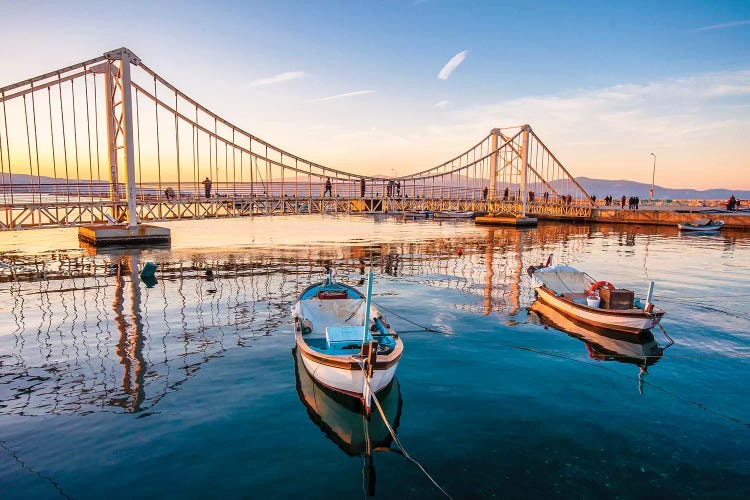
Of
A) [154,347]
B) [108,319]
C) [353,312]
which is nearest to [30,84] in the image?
[108,319]

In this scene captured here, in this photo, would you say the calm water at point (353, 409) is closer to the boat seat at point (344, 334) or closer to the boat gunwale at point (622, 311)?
the boat gunwale at point (622, 311)

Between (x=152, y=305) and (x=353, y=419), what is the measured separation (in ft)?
52.3

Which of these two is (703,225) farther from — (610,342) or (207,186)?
(207,186)

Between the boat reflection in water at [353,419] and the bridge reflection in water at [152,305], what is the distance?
418 cm

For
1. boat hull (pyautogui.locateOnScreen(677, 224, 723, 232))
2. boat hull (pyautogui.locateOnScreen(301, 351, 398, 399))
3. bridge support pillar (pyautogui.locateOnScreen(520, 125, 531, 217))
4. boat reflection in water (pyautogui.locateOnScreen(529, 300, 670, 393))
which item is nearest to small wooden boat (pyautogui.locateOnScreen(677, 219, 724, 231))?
boat hull (pyautogui.locateOnScreen(677, 224, 723, 232))

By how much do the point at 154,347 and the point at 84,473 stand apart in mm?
7815

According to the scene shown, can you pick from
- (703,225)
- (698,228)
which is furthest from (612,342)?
(703,225)

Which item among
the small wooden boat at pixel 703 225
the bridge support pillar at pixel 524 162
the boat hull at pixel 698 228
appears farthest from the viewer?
the bridge support pillar at pixel 524 162

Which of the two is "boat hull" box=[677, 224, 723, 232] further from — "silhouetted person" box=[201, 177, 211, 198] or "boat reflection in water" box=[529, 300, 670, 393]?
"silhouetted person" box=[201, 177, 211, 198]

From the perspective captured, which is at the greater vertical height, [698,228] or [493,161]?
[493,161]

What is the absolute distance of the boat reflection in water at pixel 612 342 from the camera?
16.3 meters

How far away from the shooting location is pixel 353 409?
11.9m

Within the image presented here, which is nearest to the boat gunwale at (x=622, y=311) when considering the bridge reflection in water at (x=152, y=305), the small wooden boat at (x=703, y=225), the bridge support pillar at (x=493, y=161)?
the bridge reflection in water at (x=152, y=305)

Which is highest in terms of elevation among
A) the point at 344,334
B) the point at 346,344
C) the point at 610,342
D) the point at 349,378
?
the point at 344,334
